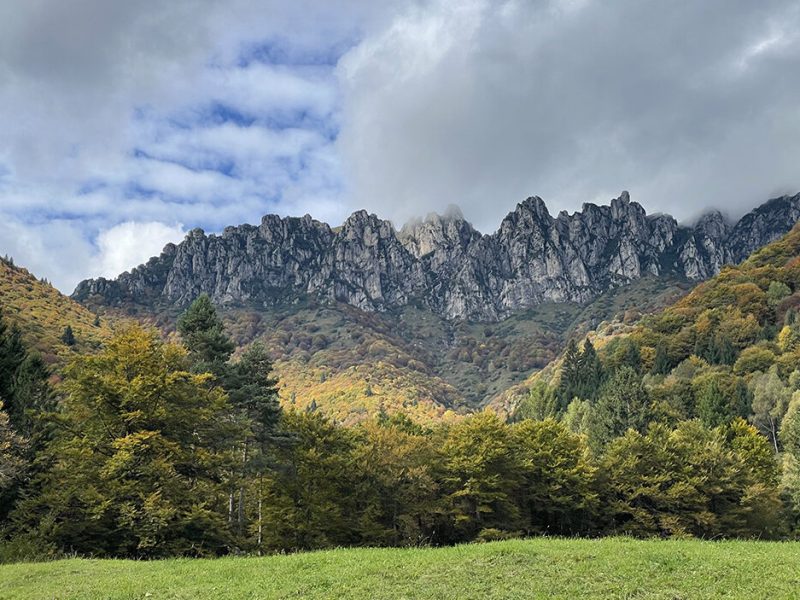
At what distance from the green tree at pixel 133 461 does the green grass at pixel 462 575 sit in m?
6.88

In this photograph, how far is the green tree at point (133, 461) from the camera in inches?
1284

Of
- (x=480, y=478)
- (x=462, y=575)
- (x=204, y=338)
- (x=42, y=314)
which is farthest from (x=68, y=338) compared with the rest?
(x=462, y=575)

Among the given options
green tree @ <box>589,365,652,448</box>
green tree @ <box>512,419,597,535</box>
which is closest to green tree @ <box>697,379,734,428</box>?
green tree @ <box>589,365,652,448</box>

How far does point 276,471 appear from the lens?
4738cm

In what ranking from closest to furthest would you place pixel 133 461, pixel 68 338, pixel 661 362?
pixel 133 461 < pixel 68 338 < pixel 661 362

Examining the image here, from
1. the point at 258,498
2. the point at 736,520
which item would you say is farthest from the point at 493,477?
the point at 736,520

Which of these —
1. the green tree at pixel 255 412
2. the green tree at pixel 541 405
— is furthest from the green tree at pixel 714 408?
the green tree at pixel 255 412

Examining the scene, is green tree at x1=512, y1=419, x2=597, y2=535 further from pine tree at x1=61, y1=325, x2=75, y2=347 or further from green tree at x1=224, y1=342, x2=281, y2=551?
pine tree at x1=61, y1=325, x2=75, y2=347

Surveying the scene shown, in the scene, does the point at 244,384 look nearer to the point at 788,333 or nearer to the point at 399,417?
the point at 399,417

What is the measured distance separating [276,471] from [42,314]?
119 m

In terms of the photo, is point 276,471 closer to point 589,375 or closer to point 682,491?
point 682,491

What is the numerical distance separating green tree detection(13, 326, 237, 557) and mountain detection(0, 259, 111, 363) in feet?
236

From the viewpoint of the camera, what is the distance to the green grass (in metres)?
17.8

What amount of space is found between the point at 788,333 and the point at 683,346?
1242 inches
